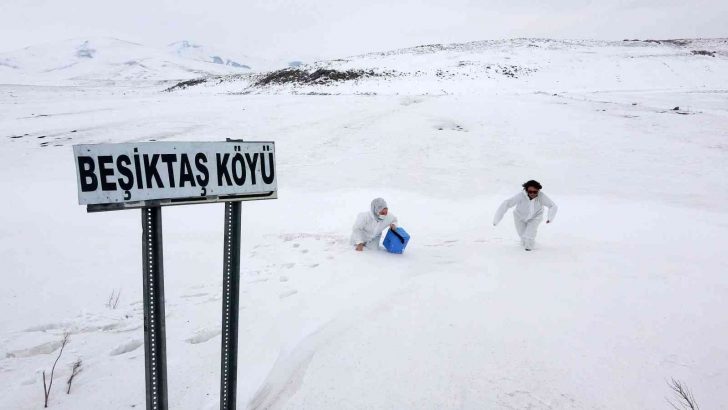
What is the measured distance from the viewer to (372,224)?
5.97m

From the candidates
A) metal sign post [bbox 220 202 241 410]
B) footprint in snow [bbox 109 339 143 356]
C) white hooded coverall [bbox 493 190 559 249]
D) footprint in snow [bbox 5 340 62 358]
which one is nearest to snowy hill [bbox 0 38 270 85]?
white hooded coverall [bbox 493 190 559 249]

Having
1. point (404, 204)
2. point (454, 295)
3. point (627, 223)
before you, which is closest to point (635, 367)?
point (454, 295)

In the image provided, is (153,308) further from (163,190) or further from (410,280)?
(410,280)

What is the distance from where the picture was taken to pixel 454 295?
413 centimetres

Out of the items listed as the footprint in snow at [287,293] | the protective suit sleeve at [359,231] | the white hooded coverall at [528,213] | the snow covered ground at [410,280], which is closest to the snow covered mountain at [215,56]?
the snow covered ground at [410,280]

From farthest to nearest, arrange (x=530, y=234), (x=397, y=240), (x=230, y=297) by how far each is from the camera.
→ 1. (x=530, y=234)
2. (x=397, y=240)
3. (x=230, y=297)

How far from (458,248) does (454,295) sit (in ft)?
6.96

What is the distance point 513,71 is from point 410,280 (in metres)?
28.3

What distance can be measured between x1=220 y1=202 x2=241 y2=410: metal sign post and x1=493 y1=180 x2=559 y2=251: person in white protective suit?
480 centimetres

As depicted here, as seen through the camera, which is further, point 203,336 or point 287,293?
point 287,293

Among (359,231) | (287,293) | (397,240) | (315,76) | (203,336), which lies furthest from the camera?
(315,76)

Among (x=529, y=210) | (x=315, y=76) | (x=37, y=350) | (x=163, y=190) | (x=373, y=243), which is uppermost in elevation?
(x=315, y=76)

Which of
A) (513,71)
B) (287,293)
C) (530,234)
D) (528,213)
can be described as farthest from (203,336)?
(513,71)

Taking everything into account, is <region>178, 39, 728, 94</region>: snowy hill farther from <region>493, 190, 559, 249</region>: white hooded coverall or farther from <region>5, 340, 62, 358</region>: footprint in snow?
<region>5, 340, 62, 358</region>: footprint in snow
